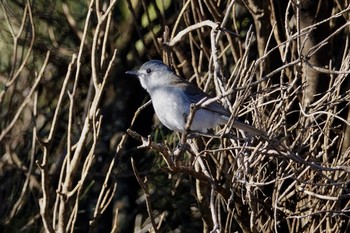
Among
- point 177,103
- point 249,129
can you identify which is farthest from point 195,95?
point 249,129

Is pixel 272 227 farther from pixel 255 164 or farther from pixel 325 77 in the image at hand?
pixel 325 77

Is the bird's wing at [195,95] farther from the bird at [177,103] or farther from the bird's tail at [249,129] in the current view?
the bird's tail at [249,129]

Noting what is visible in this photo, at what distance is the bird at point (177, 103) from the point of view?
16.2ft

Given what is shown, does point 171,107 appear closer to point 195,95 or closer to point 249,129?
point 195,95

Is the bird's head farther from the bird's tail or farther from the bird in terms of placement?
the bird's tail

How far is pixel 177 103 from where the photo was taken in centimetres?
507

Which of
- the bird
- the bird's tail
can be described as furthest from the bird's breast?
the bird's tail

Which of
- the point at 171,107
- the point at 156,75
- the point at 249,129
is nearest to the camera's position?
the point at 249,129

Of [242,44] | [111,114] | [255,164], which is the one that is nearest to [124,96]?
[111,114]

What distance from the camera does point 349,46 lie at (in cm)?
571

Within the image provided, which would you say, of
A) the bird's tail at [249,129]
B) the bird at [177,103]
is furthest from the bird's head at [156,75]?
the bird's tail at [249,129]

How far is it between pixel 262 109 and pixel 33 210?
107 inches

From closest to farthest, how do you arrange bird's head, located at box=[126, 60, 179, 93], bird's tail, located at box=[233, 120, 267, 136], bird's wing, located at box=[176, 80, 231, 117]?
bird's tail, located at box=[233, 120, 267, 136], bird's wing, located at box=[176, 80, 231, 117], bird's head, located at box=[126, 60, 179, 93]

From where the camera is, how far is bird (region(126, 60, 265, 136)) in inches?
194
